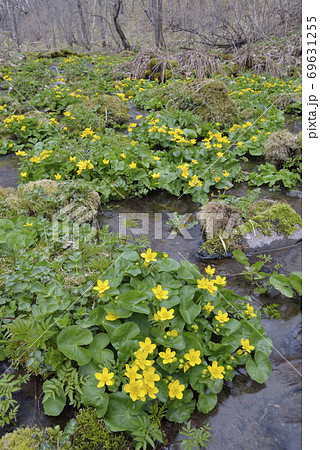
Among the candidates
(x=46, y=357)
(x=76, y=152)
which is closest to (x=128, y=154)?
(x=76, y=152)

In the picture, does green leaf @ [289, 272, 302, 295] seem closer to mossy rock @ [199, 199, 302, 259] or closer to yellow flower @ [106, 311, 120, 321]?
mossy rock @ [199, 199, 302, 259]

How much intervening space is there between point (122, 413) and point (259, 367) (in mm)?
989

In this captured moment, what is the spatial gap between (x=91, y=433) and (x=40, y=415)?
39cm

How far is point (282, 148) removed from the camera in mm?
4746

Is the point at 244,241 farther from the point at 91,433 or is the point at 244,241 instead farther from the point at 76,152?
the point at 76,152

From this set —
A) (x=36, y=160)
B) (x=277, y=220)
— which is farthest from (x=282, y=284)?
(x=36, y=160)

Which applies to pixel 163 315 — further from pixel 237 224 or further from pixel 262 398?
pixel 237 224

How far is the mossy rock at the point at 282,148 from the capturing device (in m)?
4.75

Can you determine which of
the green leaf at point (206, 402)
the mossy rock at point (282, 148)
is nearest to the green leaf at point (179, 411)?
the green leaf at point (206, 402)

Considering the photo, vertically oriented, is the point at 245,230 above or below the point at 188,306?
above

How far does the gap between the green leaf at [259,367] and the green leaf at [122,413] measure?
0.79 meters

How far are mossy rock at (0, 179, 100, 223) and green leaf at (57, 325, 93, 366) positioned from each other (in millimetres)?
1823

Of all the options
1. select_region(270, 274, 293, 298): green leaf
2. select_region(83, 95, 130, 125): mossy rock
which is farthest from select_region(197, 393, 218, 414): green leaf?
select_region(83, 95, 130, 125): mossy rock

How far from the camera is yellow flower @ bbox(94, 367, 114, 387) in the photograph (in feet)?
5.65
